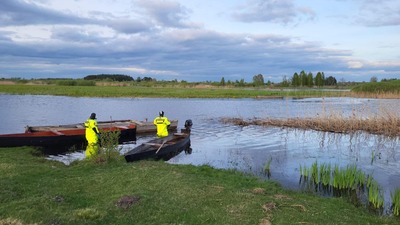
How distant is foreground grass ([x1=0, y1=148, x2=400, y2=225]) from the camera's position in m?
7.62

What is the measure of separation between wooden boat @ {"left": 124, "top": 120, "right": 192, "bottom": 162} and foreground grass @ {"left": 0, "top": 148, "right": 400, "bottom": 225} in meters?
2.87

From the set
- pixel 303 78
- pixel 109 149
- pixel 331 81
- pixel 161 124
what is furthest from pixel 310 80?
pixel 109 149

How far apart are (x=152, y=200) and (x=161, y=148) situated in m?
7.79

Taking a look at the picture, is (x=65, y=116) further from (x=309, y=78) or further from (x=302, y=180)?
(x=309, y=78)

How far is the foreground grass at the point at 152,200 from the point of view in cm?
762

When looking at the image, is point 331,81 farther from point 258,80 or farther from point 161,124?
point 161,124

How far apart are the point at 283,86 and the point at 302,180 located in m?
111

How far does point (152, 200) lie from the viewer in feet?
28.6

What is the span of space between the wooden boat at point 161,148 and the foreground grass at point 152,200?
2865 mm

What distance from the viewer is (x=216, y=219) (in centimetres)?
764

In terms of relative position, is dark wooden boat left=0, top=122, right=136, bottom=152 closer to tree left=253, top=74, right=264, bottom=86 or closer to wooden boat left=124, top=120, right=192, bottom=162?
wooden boat left=124, top=120, right=192, bottom=162

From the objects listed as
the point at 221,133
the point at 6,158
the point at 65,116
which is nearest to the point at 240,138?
the point at 221,133

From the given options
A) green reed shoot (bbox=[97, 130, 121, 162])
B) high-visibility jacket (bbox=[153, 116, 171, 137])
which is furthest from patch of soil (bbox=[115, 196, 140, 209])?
high-visibility jacket (bbox=[153, 116, 171, 137])

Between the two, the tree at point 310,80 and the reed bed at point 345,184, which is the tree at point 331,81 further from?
the reed bed at point 345,184
